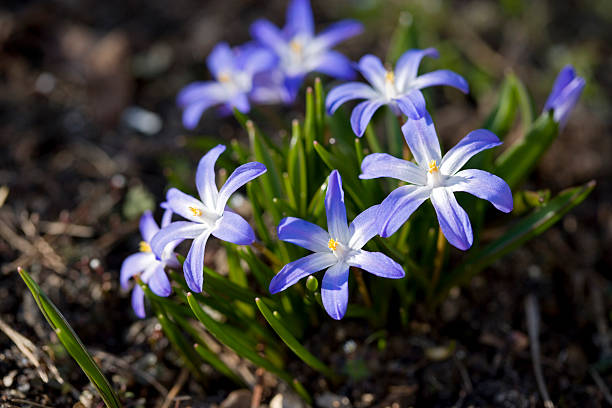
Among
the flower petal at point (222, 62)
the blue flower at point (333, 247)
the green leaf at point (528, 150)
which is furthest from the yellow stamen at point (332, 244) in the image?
the flower petal at point (222, 62)

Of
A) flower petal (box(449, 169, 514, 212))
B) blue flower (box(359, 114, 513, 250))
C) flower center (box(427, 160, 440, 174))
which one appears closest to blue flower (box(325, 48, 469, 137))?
blue flower (box(359, 114, 513, 250))

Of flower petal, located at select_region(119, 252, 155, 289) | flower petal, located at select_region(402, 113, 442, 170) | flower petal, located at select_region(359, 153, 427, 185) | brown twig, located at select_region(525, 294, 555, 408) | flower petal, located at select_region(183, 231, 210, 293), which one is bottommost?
brown twig, located at select_region(525, 294, 555, 408)

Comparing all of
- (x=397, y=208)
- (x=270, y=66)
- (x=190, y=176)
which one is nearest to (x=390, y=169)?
(x=397, y=208)

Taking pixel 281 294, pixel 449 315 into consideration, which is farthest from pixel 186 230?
pixel 449 315

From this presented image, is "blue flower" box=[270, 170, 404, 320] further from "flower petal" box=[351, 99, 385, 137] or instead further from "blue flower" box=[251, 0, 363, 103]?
"blue flower" box=[251, 0, 363, 103]

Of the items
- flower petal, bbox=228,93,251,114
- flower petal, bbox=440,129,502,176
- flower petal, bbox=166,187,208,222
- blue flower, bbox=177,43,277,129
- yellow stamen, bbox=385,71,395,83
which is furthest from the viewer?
blue flower, bbox=177,43,277,129

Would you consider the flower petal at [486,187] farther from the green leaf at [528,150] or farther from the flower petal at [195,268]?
the flower petal at [195,268]

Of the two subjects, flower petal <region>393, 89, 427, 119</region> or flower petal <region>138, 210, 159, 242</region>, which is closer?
flower petal <region>393, 89, 427, 119</region>
